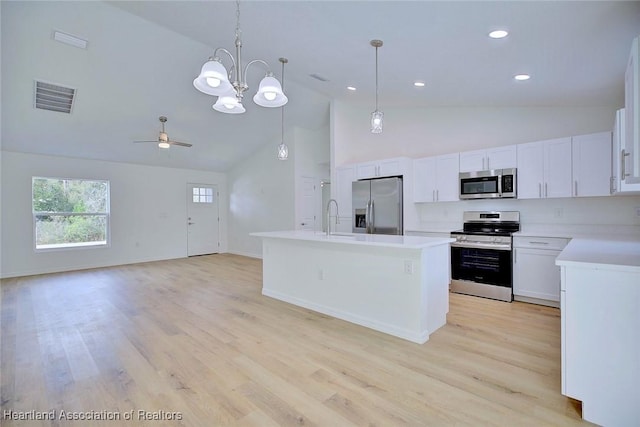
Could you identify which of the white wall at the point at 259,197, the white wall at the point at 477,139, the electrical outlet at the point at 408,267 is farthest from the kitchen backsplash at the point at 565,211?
the white wall at the point at 259,197

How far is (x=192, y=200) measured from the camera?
804cm

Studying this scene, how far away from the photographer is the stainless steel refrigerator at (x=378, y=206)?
4840 mm

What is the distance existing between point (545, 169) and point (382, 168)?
222 centimetres

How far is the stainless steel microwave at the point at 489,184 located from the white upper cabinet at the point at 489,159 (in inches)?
2.9

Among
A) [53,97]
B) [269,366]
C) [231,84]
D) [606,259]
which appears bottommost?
[269,366]

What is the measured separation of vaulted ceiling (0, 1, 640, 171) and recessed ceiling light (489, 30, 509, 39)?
57 mm

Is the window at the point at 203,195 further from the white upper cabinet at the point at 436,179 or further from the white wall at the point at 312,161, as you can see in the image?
the white upper cabinet at the point at 436,179

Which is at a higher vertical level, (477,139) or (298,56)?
(298,56)

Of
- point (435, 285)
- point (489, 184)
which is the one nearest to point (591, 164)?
point (489, 184)

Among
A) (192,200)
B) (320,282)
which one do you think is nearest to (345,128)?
(320,282)

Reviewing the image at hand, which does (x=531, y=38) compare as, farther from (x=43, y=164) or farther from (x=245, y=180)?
(x=43, y=164)

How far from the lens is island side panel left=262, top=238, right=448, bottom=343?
109 inches

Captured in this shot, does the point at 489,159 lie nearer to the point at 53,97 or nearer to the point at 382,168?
the point at 382,168

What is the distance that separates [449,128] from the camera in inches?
194
